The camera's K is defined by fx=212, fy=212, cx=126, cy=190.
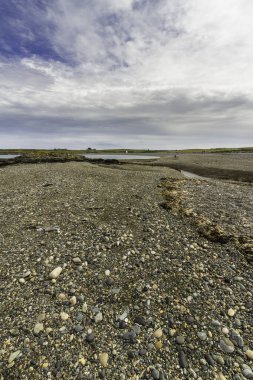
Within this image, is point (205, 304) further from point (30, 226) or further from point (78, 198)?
point (78, 198)

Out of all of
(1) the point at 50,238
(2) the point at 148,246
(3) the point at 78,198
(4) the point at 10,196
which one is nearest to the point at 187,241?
(2) the point at 148,246

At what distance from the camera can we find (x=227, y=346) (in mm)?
4996

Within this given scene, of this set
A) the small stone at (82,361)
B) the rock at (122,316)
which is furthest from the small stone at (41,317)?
the rock at (122,316)

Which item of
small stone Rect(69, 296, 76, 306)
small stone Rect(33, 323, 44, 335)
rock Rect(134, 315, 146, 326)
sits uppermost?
small stone Rect(69, 296, 76, 306)

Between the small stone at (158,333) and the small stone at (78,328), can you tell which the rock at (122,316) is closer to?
the small stone at (158,333)

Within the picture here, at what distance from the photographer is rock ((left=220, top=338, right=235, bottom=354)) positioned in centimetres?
490

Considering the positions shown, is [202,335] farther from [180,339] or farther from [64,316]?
[64,316]

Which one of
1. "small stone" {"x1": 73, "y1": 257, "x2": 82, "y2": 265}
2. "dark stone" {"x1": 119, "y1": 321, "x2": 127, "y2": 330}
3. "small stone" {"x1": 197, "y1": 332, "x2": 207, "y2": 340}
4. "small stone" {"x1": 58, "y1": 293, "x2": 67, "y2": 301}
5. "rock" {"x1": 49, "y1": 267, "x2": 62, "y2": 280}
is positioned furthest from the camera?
"small stone" {"x1": 73, "y1": 257, "x2": 82, "y2": 265}

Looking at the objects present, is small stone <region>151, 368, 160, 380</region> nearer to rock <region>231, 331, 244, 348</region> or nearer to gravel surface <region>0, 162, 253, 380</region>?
gravel surface <region>0, 162, 253, 380</region>

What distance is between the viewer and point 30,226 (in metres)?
10.6

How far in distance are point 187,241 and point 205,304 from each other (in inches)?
138

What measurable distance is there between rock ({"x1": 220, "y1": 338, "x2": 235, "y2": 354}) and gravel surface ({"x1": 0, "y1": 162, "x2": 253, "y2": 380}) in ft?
0.08

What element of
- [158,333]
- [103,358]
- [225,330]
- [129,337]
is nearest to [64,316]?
[103,358]

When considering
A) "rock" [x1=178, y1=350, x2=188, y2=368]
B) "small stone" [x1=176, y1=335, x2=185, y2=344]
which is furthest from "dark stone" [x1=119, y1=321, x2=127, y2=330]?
"rock" [x1=178, y1=350, x2=188, y2=368]
